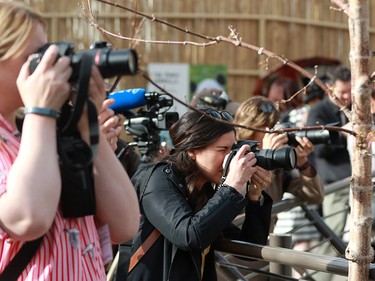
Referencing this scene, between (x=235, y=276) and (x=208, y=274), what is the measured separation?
26 centimetres

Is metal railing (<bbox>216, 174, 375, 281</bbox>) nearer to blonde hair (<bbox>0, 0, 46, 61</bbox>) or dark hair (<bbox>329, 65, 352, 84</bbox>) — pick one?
blonde hair (<bbox>0, 0, 46, 61</bbox>)

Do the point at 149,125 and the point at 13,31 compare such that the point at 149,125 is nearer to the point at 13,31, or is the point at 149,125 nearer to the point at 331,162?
the point at 13,31

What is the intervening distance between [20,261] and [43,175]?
0.80 ft

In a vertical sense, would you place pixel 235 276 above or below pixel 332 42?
below

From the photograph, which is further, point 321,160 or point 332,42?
point 332,42

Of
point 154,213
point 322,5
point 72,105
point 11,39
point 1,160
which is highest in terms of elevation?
point 322,5

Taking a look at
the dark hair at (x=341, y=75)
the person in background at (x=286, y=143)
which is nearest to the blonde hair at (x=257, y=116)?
the person in background at (x=286, y=143)

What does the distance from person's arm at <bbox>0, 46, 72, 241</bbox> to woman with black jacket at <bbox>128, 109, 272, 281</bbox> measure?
90cm

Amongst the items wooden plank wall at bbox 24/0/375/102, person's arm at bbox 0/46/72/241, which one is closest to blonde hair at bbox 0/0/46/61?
person's arm at bbox 0/46/72/241

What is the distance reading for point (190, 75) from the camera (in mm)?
8812

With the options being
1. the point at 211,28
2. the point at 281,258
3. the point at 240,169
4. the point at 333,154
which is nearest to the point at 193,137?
the point at 240,169

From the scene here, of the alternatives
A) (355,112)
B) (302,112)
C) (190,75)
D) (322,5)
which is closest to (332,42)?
(322,5)

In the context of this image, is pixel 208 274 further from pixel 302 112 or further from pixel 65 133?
pixel 302 112

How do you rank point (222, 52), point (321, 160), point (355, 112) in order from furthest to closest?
point (222, 52) → point (321, 160) → point (355, 112)
